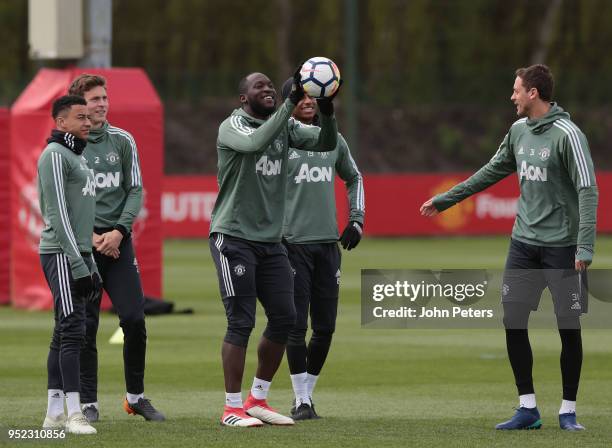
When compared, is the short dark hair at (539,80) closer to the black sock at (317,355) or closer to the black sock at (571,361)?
the black sock at (571,361)

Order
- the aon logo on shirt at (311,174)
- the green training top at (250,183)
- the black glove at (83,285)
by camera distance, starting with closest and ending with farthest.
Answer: the black glove at (83,285)
the green training top at (250,183)
the aon logo on shirt at (311,174)

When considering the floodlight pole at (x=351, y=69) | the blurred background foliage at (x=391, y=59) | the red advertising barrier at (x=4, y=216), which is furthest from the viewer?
the blurred background foliage at (x=391, y=59)

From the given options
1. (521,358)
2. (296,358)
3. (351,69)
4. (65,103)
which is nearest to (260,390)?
(296,358)

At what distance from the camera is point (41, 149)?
57.4 feet

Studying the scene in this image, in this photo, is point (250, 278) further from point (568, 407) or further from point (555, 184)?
point (568, 407)

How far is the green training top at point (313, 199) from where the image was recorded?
33.1 feet

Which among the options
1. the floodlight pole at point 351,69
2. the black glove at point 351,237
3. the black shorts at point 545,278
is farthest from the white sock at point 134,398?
the floodlight pole at point 351,69

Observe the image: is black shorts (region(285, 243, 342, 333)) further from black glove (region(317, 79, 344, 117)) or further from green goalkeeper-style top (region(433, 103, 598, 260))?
green goalkeeper-style top (region(433, 103, 598, 260))

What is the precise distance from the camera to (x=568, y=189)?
9047 millimetres

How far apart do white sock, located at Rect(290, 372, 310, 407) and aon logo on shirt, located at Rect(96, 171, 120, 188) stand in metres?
1.74

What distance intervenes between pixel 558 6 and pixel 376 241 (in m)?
20.9

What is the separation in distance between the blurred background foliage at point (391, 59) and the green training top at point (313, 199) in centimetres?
3150

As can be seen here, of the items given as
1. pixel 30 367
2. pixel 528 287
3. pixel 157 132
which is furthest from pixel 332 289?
pixel 157 132

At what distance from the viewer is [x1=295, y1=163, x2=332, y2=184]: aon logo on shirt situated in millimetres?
10203
